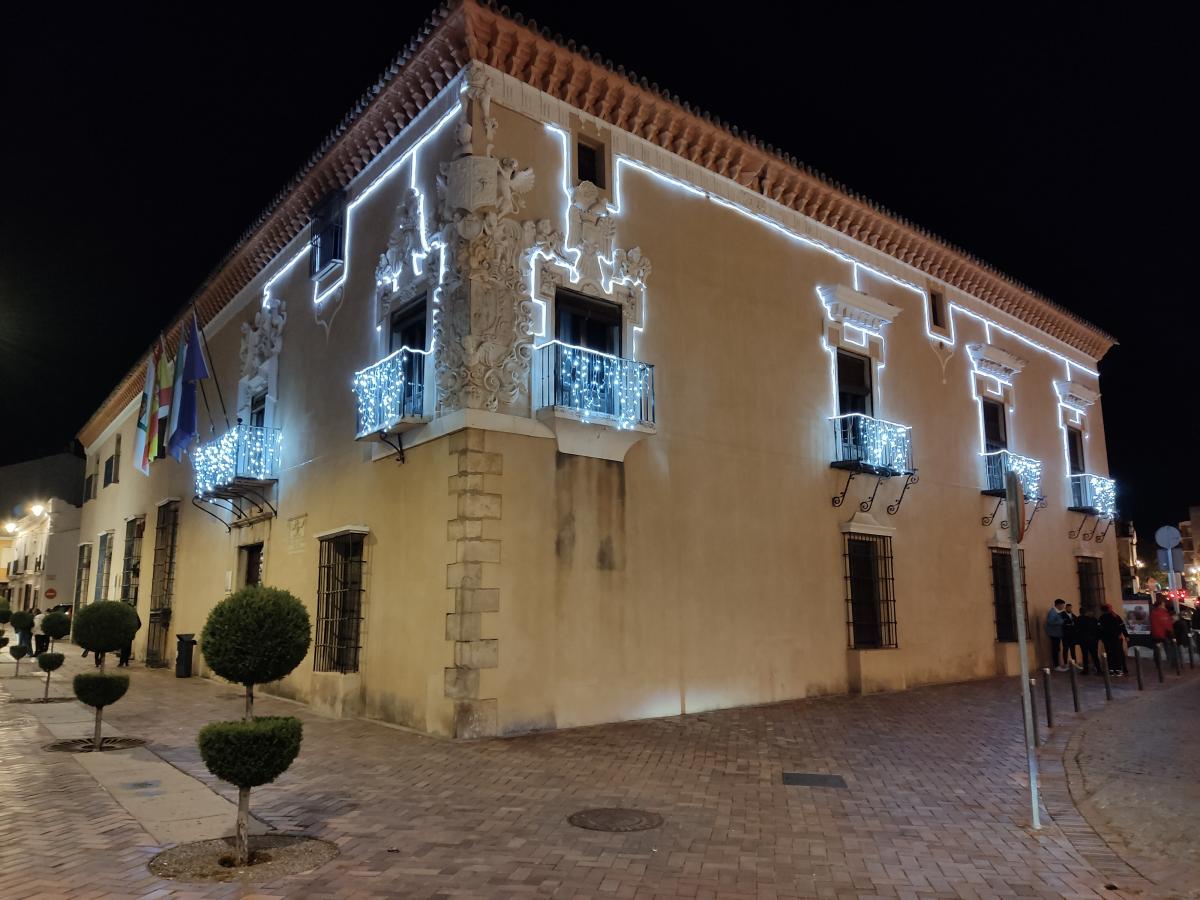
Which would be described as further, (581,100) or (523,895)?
(581,100)

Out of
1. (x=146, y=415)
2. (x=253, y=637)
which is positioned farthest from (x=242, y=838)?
(x=146, y=415)

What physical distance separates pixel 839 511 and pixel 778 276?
14.3 ft

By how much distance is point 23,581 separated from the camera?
157 ft

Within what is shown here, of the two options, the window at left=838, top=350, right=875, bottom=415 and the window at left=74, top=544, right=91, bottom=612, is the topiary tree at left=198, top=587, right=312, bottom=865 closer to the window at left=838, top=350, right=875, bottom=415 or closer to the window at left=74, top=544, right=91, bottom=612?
the window at left=838, top=350, right=875, bottom=415

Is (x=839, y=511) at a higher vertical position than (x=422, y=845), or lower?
higher

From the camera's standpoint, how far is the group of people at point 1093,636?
699 inches

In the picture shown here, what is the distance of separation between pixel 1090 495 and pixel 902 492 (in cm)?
880

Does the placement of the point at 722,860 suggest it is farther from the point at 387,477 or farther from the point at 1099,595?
the point at 1099,595

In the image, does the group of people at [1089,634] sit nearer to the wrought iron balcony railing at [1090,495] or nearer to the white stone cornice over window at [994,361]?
the wrought iron balcony railing at [1090,495]

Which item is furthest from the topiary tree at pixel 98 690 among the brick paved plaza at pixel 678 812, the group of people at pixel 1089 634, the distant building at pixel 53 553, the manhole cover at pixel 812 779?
the distant building at pixel 53 553

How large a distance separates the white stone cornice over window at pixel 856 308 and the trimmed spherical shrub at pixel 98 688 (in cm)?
1280

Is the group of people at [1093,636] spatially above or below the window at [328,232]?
below

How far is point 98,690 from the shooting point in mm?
9477

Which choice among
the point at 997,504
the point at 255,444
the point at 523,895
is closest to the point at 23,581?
the point at 255,444
